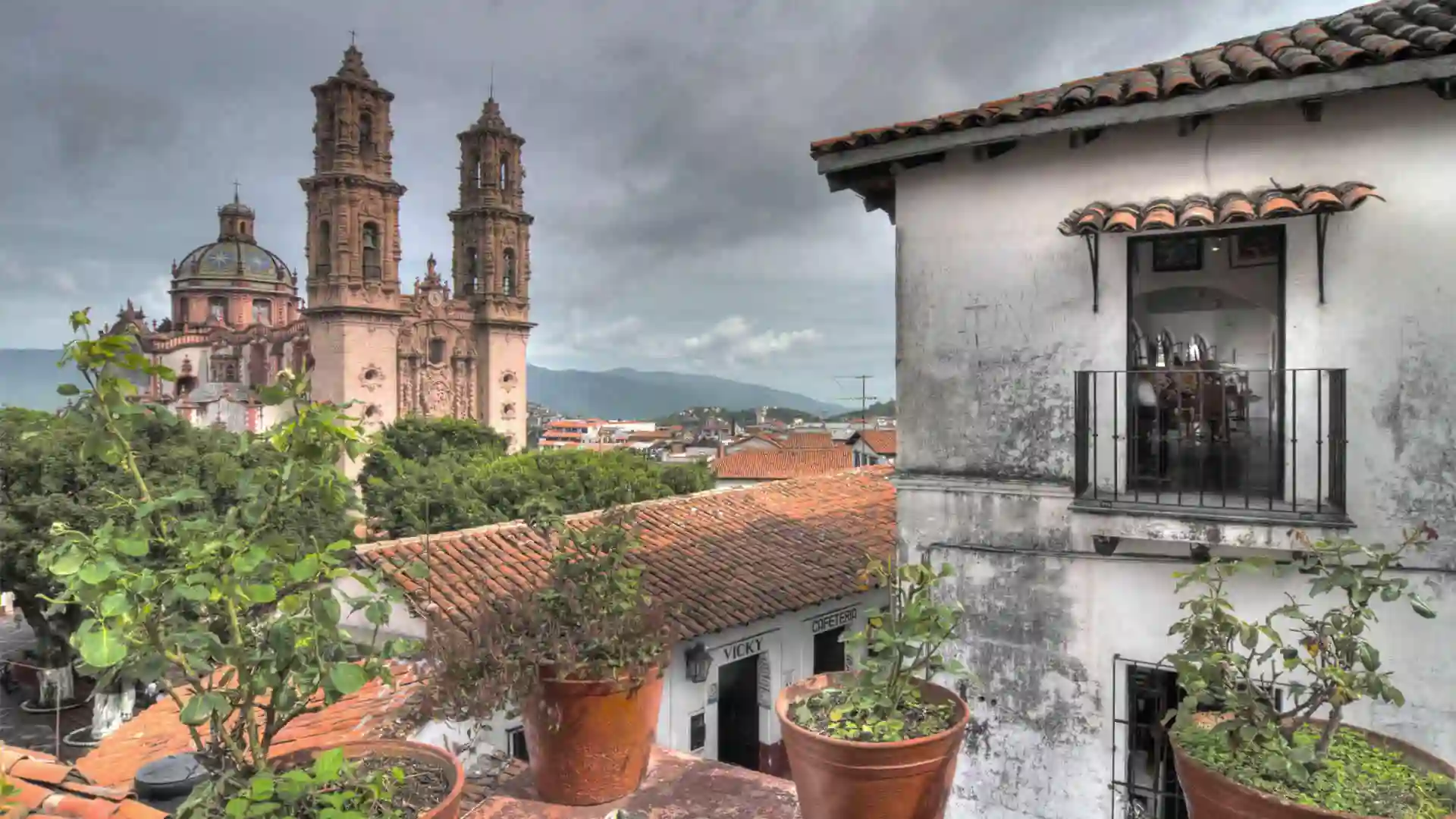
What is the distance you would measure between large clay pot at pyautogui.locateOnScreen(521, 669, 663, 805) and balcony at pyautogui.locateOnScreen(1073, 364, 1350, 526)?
9.69 ft

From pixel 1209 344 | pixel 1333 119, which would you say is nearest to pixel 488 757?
pixel 1209 344

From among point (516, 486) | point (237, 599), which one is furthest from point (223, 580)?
point (516, 486)

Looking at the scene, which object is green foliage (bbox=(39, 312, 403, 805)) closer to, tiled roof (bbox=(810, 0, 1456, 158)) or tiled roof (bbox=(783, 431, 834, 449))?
tiled roof (bbox=(810, 0, 1456, 158))

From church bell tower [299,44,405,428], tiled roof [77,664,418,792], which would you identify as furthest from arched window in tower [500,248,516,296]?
tiled roof [77,664,418,792]

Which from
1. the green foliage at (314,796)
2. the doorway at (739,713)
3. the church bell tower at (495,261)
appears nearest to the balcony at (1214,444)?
the green foliage at (314,796)

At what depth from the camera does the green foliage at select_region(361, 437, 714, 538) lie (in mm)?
21797

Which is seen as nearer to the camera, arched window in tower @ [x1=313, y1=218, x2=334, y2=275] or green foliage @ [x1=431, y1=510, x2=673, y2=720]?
green foliage @ [x1=431, y1=510, x2=673, y2=720]

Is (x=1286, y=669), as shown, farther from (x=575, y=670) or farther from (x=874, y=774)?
(x=575, y=670)

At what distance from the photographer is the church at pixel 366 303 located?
38.9m

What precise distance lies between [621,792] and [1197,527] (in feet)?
11.5

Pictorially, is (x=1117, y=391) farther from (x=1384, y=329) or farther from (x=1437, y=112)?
(x=1437, y=112)

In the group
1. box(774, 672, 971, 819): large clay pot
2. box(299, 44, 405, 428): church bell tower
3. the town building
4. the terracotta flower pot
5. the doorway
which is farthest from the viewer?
the town building

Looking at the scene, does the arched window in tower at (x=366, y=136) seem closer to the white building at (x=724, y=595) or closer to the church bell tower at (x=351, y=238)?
the church bell tower at (x=351, y=238)

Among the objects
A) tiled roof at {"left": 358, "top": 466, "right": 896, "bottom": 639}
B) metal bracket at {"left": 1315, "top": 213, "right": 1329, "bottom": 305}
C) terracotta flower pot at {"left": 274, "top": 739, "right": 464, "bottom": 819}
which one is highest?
metal bracket at {"left": 1315, "top": 213, "right": 1329, "bottom": 305}
